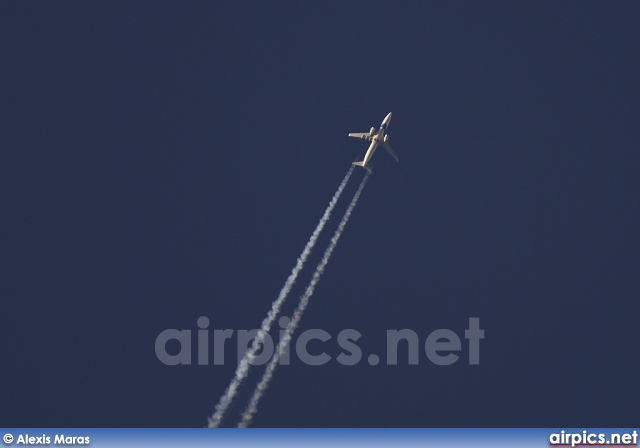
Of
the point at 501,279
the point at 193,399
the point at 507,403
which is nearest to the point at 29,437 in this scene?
the point at 193,399

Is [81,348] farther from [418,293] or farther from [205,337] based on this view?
[418,293]

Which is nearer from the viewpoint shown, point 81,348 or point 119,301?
point 81,348

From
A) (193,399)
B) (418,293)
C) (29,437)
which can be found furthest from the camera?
(418,293)

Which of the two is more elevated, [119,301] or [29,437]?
[119,301]

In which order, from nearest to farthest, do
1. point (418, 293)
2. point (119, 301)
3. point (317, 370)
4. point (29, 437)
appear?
point (29, 437) < point (317, 370) < point (119, 301) < point (418, 293)

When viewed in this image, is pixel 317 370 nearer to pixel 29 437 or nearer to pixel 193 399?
pixel 193 399

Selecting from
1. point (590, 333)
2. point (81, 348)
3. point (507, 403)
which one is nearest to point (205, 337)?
point (81, 348)

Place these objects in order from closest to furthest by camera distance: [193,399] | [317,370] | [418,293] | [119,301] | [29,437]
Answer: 1. [29,437]
2. [193,399]
3. [317,370]
4. [119,301]
5. [418,293]

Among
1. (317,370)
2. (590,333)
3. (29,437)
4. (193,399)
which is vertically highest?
(590,333)

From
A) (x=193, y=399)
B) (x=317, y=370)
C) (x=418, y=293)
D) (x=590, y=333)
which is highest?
(x=418, y=293)
